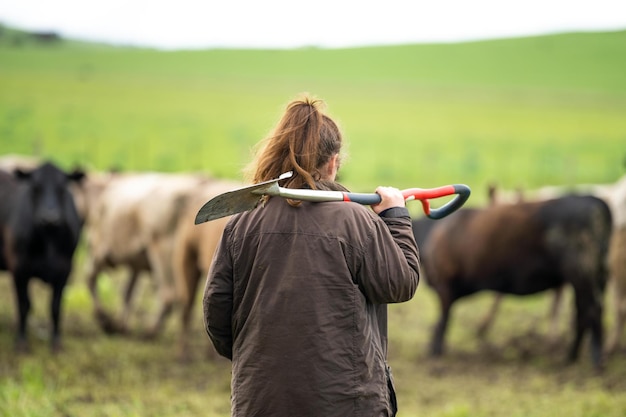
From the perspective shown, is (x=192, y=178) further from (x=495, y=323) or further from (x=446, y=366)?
(x=495, y=323)

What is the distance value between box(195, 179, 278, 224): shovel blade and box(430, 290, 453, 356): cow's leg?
24.2 ft

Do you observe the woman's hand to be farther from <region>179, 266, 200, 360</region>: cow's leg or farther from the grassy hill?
the grassy hill

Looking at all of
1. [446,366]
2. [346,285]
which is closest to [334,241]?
[346,285]

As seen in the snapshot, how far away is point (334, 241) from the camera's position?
3.14 meters

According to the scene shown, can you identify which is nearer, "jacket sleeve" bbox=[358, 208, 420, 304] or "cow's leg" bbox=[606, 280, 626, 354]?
"jacket sleeve" bbox=[358, 208, 420, 304]

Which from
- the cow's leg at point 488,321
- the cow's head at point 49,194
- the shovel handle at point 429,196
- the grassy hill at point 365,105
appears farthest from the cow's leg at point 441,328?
the grassy hill at point 365,105

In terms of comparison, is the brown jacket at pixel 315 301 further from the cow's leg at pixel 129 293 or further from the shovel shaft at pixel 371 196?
the cow's leg at pixel 129 293

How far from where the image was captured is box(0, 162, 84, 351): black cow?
9.55 m

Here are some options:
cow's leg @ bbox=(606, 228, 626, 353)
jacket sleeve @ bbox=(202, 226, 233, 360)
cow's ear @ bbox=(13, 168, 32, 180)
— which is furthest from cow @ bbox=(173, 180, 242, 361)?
jacket sleeve @ bbox=(202, 226, 233, 360)

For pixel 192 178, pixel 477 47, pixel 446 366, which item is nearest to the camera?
pixel 446 366

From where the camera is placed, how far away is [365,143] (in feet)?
129

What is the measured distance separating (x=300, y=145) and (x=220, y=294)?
68 centimetres

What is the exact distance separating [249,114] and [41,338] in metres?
33.8

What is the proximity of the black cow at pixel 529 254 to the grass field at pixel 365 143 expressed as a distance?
71 centimetres
